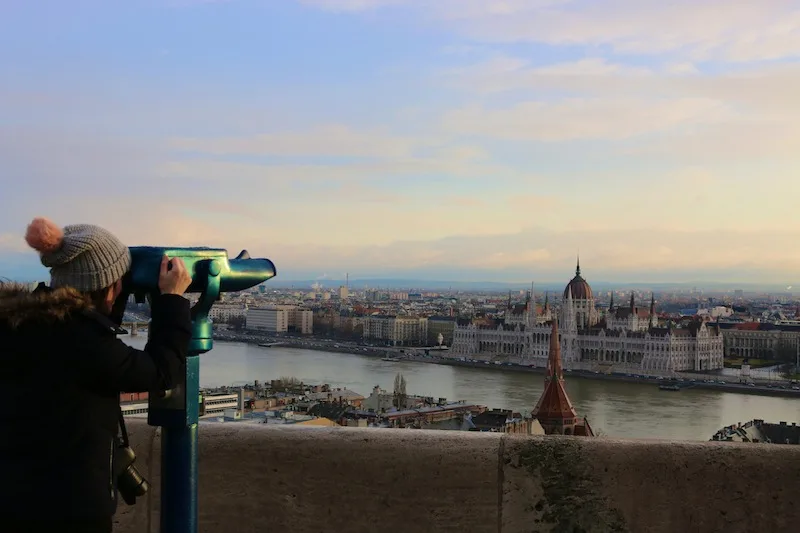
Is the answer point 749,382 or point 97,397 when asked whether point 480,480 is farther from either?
point 749,382

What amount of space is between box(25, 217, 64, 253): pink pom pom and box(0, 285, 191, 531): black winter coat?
0.04m

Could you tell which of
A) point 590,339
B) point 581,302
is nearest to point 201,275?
point 590,339

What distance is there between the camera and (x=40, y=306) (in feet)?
2.35

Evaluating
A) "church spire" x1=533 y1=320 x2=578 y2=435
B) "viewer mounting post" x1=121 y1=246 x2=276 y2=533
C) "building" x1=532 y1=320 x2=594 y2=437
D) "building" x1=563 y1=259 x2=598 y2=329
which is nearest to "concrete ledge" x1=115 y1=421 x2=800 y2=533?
"viewer mounting post" x1=121 y1=246 x2=276 y2=533

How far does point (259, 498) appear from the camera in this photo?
1.17 meters

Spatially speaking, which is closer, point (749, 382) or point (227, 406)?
point (227, 406)

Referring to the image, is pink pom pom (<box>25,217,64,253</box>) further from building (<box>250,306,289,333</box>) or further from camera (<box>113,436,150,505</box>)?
building (<box>250,306,289,333</box>)

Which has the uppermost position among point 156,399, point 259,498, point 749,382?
point 156,399

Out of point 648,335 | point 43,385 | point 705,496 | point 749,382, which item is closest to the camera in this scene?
point 43,385

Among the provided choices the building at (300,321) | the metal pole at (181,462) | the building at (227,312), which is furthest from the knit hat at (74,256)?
the building at (227,312)

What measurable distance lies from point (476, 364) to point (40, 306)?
31.5m

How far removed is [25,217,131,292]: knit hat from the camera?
2.45 ft

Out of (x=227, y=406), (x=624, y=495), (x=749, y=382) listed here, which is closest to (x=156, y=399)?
(x=624, y=495)

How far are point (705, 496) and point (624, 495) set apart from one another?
9cm
